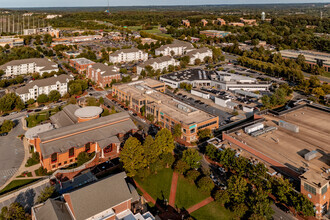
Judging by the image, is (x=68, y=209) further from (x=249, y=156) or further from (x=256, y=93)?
(x=256, y=93)

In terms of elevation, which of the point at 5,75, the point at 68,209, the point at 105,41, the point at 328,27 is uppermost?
the point at 328,27

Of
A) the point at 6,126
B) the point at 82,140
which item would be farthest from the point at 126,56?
the point at 82,140

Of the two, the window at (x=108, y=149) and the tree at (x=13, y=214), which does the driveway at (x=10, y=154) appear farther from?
the window at (x=108, y=149)

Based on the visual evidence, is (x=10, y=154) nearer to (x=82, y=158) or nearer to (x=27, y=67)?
(x=82, y=158)

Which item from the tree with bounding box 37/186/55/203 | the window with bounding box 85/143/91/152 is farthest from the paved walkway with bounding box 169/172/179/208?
the window with bounding box 85/143/91/152

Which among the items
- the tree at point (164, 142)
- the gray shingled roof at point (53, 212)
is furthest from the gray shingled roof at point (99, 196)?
the tree at point (164, 142)

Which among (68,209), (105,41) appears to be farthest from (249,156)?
(105,41)
